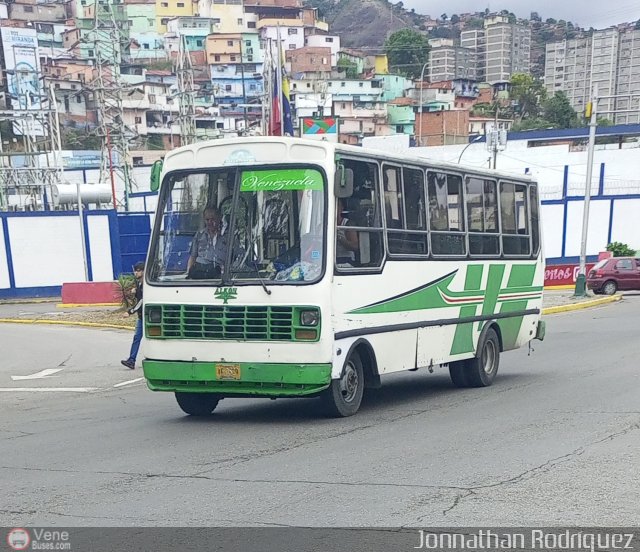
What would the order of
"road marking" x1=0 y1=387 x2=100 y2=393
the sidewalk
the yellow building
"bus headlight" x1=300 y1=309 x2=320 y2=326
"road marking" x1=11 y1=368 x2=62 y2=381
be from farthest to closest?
the yellow building → the sidewalk → "road marking" x1=11 y1=368 x2=62 y2=381 → "road marking" x1=0 y1=387 x2=100 y2=393 → "bus headlight" x1=300 y1=309 x2=320 y2=326

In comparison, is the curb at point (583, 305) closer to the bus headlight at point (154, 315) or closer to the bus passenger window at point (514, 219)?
the bus passenger window at point (514, 219)

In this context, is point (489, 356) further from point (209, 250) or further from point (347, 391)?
point (209, 250)

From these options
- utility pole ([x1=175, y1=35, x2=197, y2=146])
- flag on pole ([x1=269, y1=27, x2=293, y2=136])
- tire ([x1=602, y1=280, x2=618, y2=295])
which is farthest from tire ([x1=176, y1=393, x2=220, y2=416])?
utility pole ([x1=175, y1=35, x2=197, y2=146])

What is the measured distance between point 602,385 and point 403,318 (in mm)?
3546

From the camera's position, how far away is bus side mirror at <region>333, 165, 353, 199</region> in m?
9.48

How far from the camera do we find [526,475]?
720cm

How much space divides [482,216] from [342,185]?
4.22m

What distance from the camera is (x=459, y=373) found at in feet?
43.1

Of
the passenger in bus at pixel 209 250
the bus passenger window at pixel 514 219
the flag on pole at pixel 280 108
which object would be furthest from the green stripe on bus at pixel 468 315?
the flag on pole at pixel 280 108

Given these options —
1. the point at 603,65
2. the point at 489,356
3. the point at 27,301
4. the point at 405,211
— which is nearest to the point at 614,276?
the point at 489,356

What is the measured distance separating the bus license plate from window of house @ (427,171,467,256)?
342cm

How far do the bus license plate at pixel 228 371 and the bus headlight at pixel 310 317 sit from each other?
0.90m

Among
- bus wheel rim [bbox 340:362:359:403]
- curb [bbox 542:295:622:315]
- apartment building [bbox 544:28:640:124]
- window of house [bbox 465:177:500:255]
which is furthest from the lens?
apartment building [bbox 544:28:640:124]

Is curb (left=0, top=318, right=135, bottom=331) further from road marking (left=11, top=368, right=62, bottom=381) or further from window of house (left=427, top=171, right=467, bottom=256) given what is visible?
window of house (left=427, top=171, right=467, bottom=256)
